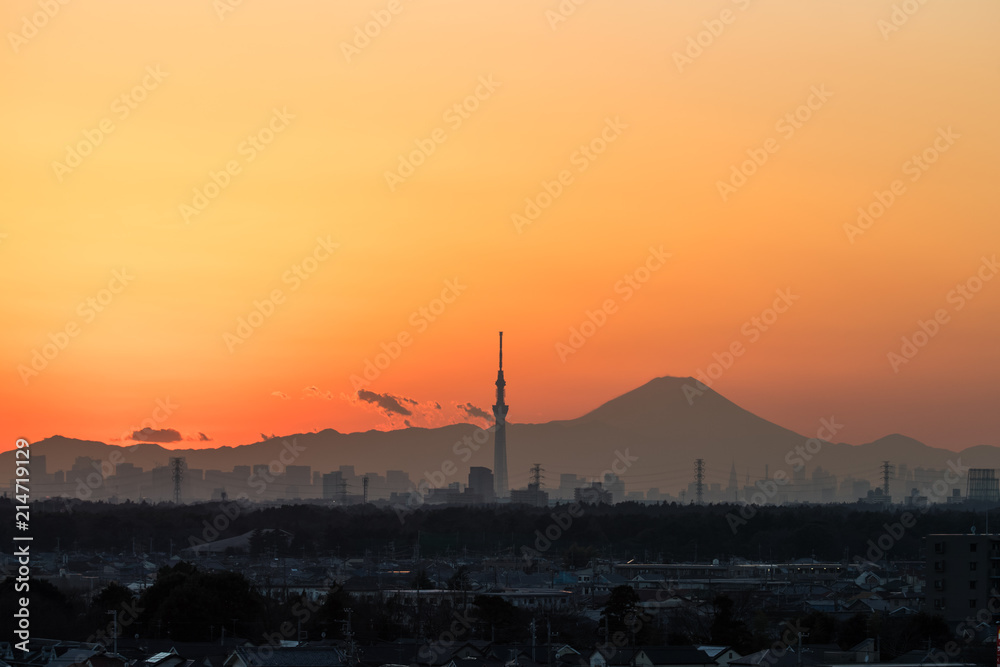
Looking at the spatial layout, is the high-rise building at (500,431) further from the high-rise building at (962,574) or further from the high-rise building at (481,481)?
the high-rise building at (962,574)

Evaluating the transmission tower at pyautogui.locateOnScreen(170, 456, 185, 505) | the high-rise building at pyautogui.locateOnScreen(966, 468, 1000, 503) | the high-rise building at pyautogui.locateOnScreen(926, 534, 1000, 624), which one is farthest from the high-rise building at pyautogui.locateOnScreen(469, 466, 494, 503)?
the high-rise building at pyautogui.locateOnScreen(926, 534, 1000, 624)

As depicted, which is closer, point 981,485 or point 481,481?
point 981,485

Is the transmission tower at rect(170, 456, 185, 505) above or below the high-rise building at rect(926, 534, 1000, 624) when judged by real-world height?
above

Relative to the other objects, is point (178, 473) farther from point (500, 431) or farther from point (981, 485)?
point (981, 485)

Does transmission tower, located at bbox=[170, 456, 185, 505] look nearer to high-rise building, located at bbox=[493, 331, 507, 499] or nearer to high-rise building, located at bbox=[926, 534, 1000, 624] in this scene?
high-rise building, located at bbox=[493, 331, 507, 499]

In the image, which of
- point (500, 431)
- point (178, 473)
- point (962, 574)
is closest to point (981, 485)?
point (500, 431)

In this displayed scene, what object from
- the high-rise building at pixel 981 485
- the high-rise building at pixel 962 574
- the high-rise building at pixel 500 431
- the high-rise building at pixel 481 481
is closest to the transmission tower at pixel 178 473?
the high-rise building at pixel 500 431

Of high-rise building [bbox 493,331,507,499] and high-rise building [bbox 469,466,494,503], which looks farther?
high-rise building [bbox 469,466,494,503]

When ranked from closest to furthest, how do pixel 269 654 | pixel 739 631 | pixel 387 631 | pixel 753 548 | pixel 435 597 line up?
pixel 269 654 < pixel 739 631 < pixel 387 631 < pixel 435 597 < pixel 753 548

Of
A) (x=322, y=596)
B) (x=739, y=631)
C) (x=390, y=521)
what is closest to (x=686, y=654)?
(x=739, y=631)

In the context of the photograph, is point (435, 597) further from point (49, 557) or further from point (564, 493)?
point (564, 493)

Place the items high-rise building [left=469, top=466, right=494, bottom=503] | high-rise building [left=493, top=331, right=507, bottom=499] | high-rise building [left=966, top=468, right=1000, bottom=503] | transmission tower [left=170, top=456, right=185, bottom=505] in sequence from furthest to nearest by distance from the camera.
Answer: high-rise building [left=469, top=466, right=494, bottom=503] → high-rise building [left=966, top=468, right=1000, bottom=503] → high-rise building [left=493, top=331, right=507, bottom=499] → transmission tower [left=170, top=456, right=185, bottom=505]
